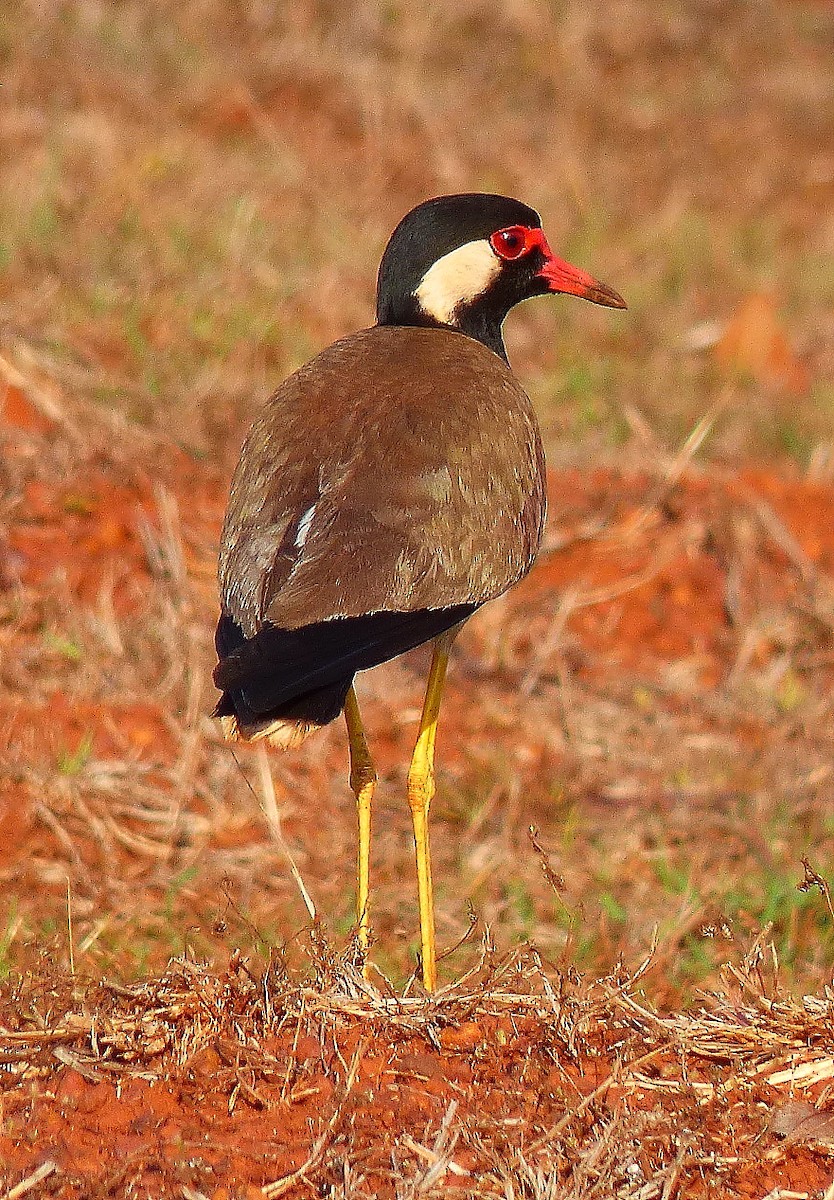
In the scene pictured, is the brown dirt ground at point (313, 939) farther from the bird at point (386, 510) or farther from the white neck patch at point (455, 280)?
the white neck patch at point (455, 280)

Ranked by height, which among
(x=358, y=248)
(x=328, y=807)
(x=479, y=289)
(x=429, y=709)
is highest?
(x=479, y=289)

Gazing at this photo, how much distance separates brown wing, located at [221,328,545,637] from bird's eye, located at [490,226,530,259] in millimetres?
442

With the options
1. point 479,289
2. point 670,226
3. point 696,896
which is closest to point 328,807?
point 696,896

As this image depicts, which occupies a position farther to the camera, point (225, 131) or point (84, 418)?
point (225, 131)

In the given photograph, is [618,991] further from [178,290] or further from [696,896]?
[178,290]

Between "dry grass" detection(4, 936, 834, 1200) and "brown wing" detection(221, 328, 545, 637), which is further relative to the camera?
"brown wing" detection(221, 328, 545, 637)

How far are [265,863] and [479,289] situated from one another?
1.62m

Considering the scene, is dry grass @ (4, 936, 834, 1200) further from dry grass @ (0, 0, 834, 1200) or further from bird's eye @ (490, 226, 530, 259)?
bird's eye @ (490, 226, 530, 259)

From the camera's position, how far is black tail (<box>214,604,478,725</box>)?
3.34m

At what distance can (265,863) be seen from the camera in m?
4.96

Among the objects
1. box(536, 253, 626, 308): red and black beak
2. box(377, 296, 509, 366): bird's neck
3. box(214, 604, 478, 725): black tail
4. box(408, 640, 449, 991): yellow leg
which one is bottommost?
box(408, 640, 449, 991): yellow leg

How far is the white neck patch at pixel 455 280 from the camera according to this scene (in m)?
4.52

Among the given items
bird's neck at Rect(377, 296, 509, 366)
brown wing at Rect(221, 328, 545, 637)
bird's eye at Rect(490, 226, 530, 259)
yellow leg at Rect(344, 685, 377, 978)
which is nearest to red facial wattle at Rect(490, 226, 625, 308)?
bird's eye at Rect(490, 226, 530, 259)

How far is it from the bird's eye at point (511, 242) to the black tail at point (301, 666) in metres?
1.37
